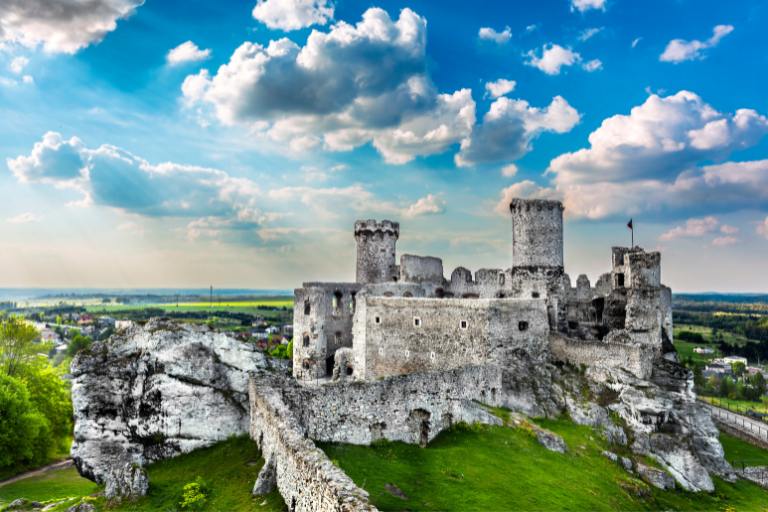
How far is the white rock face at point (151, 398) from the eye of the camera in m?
23.1

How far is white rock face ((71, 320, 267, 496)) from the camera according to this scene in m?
23.1

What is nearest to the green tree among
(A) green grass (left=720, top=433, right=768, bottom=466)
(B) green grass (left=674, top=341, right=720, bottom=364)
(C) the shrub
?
(C) the shrub

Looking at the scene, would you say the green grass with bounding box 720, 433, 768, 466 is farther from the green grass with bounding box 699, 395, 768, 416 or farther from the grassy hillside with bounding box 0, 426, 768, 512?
the green grass with bounding box 699, 395, 768, 416

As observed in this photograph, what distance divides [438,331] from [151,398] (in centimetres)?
1985

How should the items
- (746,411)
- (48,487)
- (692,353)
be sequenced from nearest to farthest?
(48,487) → (746,411) → (692,353)

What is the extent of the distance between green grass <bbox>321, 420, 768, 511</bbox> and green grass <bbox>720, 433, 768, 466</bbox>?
56.7ft

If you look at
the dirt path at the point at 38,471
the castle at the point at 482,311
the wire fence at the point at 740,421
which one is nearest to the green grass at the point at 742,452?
the wire fence at the point at 740,421

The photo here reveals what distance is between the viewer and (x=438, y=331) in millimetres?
37875

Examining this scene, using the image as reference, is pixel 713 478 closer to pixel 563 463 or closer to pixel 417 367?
pixel 563 463

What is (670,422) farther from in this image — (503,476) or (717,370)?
(717,370)

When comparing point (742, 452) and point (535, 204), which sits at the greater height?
point (535, 204)

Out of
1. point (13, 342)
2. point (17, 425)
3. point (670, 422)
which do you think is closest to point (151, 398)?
point (17, 425)

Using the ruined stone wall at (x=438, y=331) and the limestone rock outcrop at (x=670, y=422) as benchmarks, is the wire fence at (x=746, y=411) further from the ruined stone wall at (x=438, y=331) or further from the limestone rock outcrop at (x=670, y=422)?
the ruined stone wall at (x=438, y=331)

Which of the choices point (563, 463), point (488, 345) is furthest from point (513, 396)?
point (563, 463)
